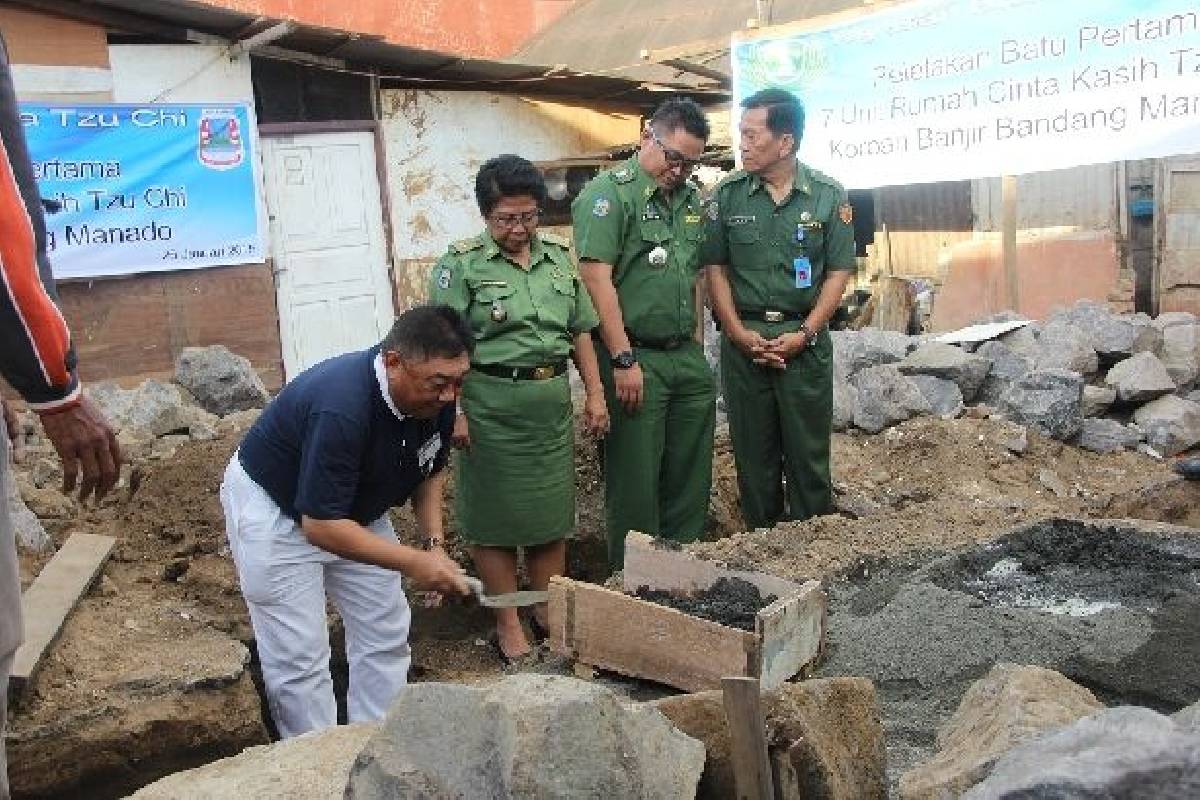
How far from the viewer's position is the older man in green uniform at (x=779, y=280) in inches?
214

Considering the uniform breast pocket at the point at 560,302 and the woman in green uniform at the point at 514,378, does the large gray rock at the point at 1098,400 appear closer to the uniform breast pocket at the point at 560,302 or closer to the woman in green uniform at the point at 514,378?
the woman in green uniform at the point at 514,378

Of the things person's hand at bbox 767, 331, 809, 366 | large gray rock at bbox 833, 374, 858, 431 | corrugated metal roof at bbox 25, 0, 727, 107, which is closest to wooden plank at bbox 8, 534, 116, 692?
person's hand at bbox 767, 331, 809, 366

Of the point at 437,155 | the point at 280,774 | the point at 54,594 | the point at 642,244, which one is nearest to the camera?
the point at 280,774

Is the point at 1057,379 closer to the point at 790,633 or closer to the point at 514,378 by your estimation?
the point at 514,378

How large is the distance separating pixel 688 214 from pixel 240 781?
3281 millimetres

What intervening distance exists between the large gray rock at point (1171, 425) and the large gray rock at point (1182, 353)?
461 millimetres

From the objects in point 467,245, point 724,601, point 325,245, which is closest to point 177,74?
point 325,245

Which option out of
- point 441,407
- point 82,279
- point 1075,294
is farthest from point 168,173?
point 1075,294

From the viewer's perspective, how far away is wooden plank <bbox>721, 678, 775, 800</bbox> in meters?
2.23

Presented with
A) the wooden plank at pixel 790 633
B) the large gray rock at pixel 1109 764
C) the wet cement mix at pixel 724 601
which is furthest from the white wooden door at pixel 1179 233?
the large gray rock at pixel 1109 764

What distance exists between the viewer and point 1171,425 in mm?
7344

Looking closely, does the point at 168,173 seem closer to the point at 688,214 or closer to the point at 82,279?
the point at 82,279

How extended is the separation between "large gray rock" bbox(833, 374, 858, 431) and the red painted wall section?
291 inches

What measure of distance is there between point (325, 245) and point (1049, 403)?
5.82m
